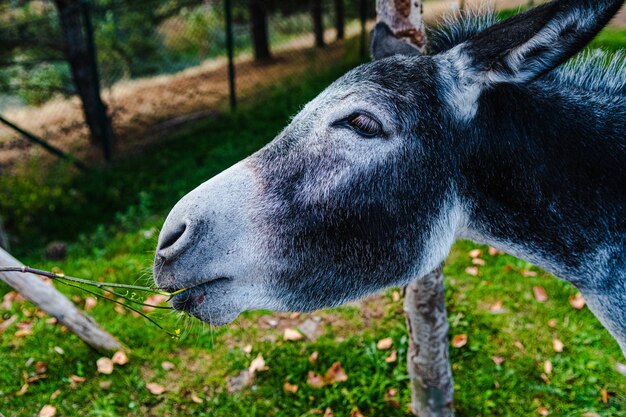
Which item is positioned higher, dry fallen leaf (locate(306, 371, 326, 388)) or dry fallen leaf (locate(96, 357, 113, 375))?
dry fallen leaf (locate(96, 357, 113, 375))

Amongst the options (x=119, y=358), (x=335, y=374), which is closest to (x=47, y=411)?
(x=119, y=358)

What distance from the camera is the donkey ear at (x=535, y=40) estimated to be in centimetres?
171

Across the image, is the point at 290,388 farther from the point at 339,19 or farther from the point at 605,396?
the point at 339,19

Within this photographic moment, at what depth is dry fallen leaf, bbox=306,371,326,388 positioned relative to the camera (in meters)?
3.88

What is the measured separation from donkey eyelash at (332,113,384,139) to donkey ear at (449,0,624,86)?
1.38 ft

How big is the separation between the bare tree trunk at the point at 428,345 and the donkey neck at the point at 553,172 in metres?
1.09

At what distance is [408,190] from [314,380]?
237cm

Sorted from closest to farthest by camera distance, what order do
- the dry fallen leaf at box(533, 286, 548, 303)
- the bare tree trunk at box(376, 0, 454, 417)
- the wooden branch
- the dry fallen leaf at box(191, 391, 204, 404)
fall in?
the wooden branch < the bare tree trunk at box(376, 0, 454, 417) < the dry fallen leaf at box(191, 391, 204, 404) < the dry fallen leaf at box(533, 286, 548, 303)

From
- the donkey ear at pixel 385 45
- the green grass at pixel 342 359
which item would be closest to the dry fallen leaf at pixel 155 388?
the green grass at pixel 342 359

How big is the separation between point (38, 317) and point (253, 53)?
7.61 metres

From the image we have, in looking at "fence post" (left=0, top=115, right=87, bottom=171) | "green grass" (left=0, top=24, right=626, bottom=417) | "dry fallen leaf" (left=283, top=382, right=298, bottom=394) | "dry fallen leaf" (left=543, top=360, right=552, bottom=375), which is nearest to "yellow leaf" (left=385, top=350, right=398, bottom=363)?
"green grass" (left=0, top=24, right=626, bottom=417)

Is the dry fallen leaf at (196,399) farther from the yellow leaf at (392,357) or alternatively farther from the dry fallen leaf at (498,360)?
the dry fallen leaf at (498,360)

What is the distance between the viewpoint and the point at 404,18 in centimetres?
292

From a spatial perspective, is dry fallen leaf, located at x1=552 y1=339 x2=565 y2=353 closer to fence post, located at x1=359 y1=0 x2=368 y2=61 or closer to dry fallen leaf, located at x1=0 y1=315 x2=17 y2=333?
dry fallen leaf, located at x1=0 y1=315 x2=17 y2=333
